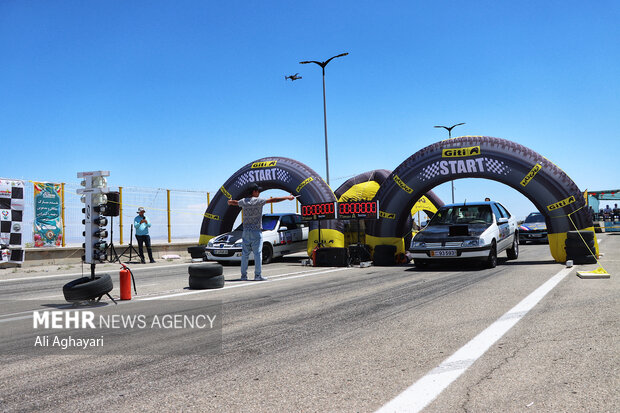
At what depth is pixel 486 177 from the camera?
14352 millimetres

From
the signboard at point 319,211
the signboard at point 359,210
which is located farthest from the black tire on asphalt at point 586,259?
the signboard at point 319,211

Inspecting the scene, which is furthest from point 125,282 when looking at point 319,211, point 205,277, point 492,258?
point 492,258

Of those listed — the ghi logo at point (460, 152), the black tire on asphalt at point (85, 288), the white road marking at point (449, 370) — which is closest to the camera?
the white road marking at point (449, 370)

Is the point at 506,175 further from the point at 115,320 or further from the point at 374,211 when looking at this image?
the point at 115,320

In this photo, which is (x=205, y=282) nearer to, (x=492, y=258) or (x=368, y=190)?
(x=492, y=258)

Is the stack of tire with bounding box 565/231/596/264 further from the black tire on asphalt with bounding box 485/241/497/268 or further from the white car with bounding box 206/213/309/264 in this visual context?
the white car with bounding box 206/213/309/264

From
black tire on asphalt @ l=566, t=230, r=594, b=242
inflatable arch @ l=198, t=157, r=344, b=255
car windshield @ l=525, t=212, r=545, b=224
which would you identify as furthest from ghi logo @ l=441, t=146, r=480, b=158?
car windshield @ l=525, t=212, r=545, b=224

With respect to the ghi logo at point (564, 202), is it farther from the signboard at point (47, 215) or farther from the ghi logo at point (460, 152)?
the signboard at point (47, 215)

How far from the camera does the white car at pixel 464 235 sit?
38.7 ft

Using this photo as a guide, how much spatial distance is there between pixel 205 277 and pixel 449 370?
18.8 feet

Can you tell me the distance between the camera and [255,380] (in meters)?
3.47

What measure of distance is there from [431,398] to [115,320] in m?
3.99

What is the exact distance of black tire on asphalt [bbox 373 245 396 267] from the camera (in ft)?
48.1

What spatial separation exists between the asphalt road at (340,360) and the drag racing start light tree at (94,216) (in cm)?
78
